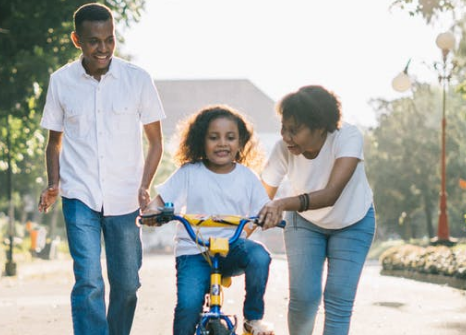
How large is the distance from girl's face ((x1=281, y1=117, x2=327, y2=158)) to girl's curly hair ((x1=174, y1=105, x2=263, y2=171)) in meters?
0.18

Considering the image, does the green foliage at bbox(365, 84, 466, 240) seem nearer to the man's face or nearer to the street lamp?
the street lamp

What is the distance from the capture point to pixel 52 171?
230 inches

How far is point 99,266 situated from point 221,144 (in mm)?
1135

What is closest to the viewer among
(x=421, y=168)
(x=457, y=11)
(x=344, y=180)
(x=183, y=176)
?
(x=183, y=176)

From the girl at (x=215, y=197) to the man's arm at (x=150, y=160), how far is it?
44 centimetres

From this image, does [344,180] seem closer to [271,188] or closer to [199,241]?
[271,188]

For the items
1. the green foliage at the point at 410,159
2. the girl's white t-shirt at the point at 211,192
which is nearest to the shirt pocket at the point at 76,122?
the girl's white t-shirt at the point at 211,192

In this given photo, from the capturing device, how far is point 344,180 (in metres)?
5.51

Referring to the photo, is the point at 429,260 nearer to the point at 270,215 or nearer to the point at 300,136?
the point at 300,136

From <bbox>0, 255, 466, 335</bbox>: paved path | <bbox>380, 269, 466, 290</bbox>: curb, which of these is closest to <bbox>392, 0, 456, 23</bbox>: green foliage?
<bbox>0, 255, 466, 335</bbox>: paved path

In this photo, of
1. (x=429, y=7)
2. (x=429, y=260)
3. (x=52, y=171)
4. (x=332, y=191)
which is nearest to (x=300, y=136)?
(x=332, y=191)

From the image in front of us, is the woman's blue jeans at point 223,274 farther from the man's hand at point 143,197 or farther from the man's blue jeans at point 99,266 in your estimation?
the man's blue jeans at point 99,266

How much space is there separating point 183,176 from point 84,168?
81 cm

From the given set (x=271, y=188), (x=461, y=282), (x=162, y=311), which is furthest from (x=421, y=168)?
(x=271, y=188)
